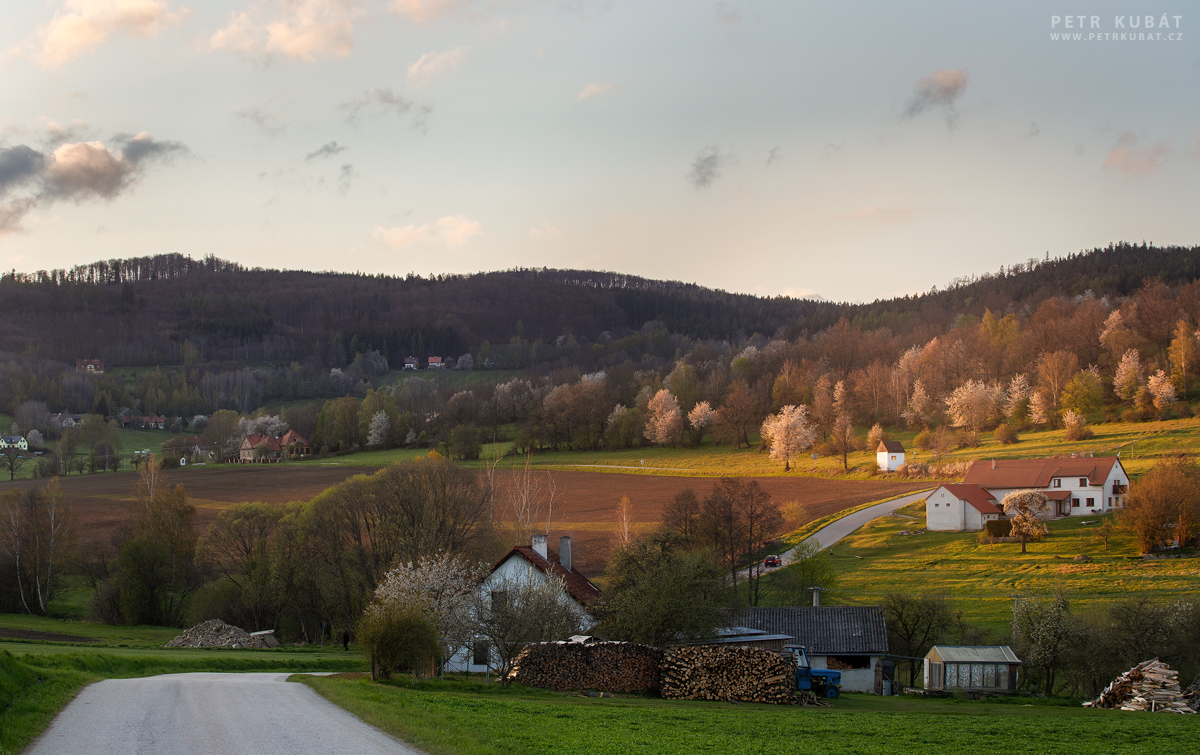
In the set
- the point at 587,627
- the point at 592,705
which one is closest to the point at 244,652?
the point at 587,627

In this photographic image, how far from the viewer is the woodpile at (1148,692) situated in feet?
84.2

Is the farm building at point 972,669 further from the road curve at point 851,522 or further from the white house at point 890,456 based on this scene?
the white house at point 890,456

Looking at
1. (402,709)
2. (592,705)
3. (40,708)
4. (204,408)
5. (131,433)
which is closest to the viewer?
(40,708)

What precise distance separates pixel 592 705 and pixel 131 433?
168674mm

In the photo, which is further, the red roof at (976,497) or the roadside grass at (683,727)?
the red roof at (976,497)

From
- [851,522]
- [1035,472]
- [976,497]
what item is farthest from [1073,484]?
[851,522]

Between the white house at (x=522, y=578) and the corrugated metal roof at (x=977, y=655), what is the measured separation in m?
14.2

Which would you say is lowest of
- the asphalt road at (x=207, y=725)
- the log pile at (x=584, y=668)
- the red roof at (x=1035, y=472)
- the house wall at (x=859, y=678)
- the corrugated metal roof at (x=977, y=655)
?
the house wall at (x=859, y=678)

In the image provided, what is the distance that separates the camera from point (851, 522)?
2768 inches

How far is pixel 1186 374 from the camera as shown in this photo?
350 feet

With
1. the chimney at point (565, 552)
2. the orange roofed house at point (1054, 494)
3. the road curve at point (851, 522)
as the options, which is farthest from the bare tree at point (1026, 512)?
the chimney at point (565, 552)

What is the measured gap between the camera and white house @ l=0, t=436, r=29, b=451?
134500mm

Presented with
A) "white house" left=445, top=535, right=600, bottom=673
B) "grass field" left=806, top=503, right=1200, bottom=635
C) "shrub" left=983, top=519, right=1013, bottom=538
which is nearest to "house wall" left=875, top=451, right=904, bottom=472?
"grass field" left=806, top=503, right=1200, bottom=635

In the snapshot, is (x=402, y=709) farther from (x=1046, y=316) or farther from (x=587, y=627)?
(x=1046, y=316)
